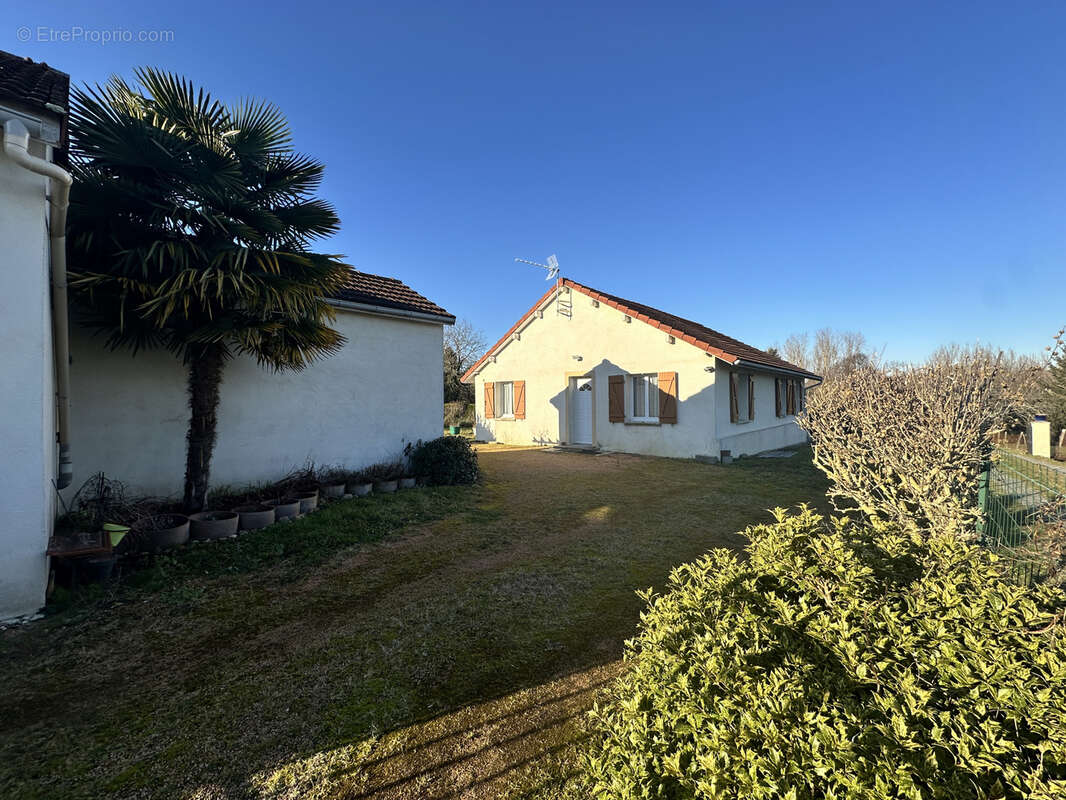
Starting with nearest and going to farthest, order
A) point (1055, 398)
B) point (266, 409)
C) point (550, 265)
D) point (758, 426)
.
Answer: point (266, 409), point (758, 426), point (1055, 398), point (550, 265)

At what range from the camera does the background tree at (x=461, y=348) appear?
26116mm

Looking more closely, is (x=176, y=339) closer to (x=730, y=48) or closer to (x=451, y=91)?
(x=451, y=91)

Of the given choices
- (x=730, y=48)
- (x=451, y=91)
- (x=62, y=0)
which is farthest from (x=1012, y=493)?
(x=62, y=0)

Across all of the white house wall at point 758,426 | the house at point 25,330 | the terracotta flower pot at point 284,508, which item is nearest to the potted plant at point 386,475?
the terracotta flower pot at point 284,508

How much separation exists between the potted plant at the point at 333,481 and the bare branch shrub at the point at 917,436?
686cm

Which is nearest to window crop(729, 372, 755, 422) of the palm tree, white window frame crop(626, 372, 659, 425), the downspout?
white window frame crop(626, 372, 659, 425)

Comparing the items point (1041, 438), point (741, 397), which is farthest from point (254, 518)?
point (1041, 438)

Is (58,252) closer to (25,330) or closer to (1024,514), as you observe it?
(25,330)

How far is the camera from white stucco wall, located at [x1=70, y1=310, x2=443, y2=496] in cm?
572

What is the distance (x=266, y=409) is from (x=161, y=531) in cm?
259

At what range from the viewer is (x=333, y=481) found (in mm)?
7562

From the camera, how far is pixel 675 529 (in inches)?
247

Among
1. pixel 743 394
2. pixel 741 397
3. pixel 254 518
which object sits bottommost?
pixel 254 518

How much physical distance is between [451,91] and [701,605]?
1190 centimetres
